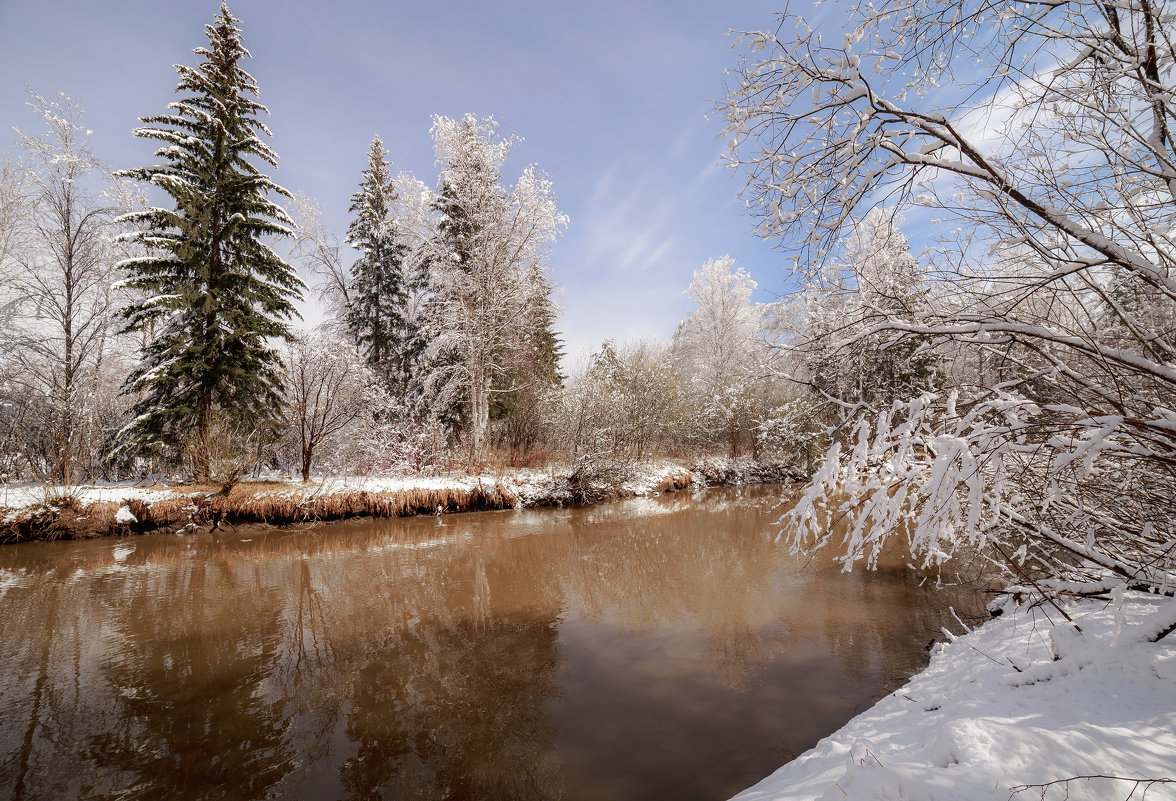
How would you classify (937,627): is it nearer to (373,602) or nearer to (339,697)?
(339,697)

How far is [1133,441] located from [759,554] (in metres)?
7.18

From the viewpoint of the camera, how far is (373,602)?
6559mm

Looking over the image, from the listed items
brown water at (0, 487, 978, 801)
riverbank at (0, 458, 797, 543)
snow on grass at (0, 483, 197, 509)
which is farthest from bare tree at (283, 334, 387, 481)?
brown water at (0, 487, 978, 801)

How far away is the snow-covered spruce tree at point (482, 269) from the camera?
1627cm

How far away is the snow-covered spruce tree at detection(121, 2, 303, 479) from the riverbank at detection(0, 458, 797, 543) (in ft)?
3.62

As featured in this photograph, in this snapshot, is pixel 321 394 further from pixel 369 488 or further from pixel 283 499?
pixel 283 499

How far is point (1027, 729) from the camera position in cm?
192

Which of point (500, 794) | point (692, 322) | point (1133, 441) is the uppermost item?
point (692, 322)

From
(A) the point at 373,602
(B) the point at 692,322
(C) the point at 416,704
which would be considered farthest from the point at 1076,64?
(B) the point at 692,322

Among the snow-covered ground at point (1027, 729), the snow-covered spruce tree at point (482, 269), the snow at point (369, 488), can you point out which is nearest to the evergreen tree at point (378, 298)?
the snow-covered spruce tree at point (482, 269)

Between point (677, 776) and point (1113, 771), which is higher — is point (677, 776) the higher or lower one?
the lower one

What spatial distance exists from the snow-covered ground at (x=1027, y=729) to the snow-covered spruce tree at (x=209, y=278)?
13.0m

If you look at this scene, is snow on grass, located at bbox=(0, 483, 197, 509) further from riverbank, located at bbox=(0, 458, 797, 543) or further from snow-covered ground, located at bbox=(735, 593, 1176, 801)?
snow-covered ground, located at bbox=(735, 593, 1176, 801)

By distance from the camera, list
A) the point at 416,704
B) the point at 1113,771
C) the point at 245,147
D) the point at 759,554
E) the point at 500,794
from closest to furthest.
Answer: the point at 1113,771 → the point at 500,794 → the point at 416,704 → the point at 759,554 → the point at 245,147
